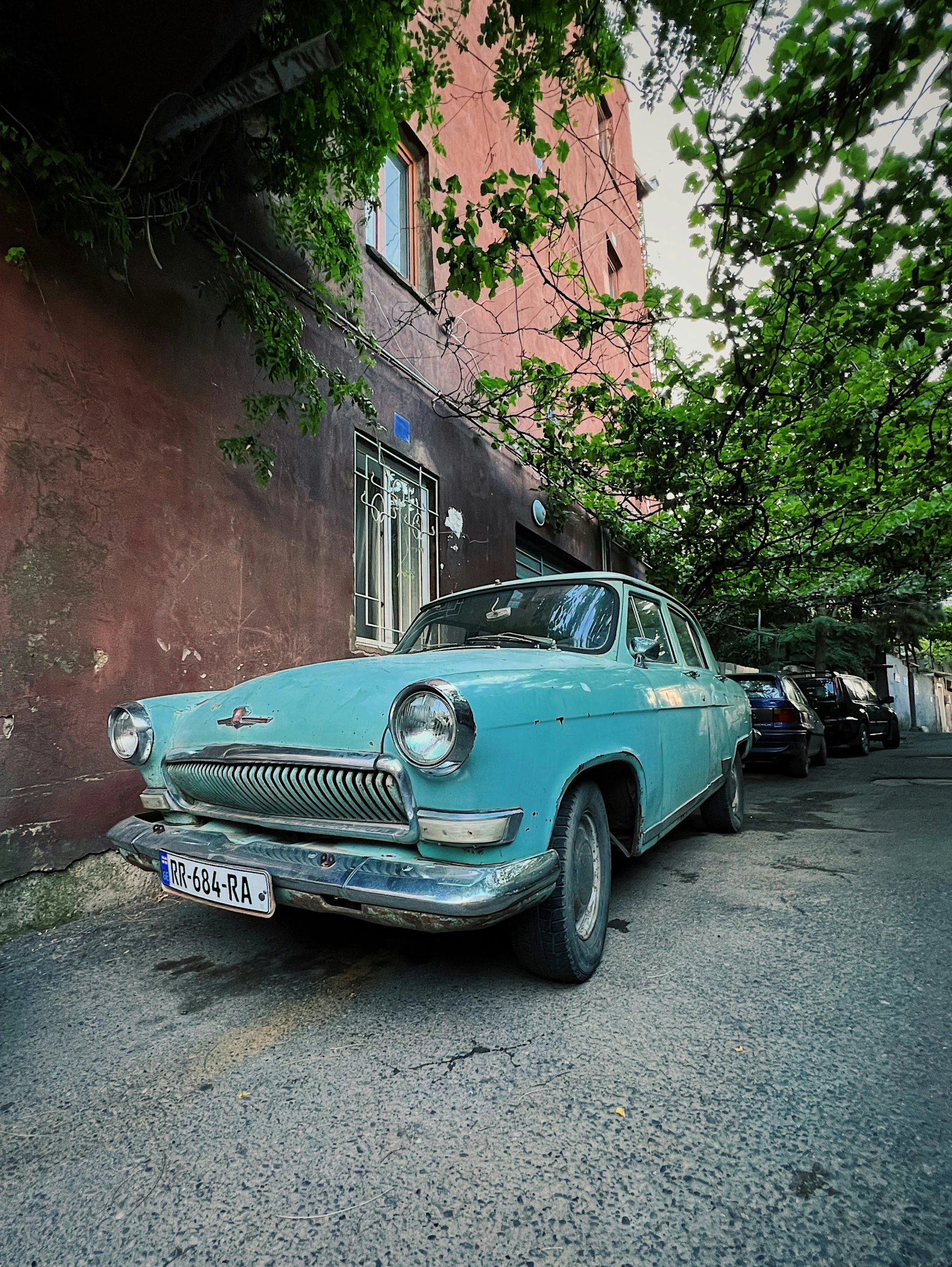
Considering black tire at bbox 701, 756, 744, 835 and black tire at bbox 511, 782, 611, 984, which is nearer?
black tire at bbox 511, 782, 611, 984

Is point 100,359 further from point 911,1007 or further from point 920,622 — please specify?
point 920,622

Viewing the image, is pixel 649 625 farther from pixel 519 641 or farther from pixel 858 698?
pixel 858 698

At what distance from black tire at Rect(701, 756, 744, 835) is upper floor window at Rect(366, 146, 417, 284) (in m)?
5.68

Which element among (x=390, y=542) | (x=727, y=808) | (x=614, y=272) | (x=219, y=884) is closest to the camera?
(x=219, y=884)

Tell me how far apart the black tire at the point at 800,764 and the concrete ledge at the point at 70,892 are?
7916 millimetres

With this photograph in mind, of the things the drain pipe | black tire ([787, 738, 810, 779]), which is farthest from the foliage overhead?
the drain pipe

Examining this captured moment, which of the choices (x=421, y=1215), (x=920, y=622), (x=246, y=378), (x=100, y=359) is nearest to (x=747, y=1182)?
(x=421, y=1215)

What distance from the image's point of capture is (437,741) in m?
1.94

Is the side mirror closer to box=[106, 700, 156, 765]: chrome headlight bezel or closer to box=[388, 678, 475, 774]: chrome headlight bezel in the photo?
box=[388, 678, 475, 774]: chrome headlight bezel

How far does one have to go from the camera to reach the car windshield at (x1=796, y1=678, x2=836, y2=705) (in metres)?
12.2

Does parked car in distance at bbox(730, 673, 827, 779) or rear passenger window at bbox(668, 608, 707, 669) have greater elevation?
rear passenger window at bbox(668, 608, 707, 669)

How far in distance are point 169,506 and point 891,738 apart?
16.5m

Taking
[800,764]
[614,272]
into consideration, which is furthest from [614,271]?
[800,764]

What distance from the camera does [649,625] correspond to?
370 cm
